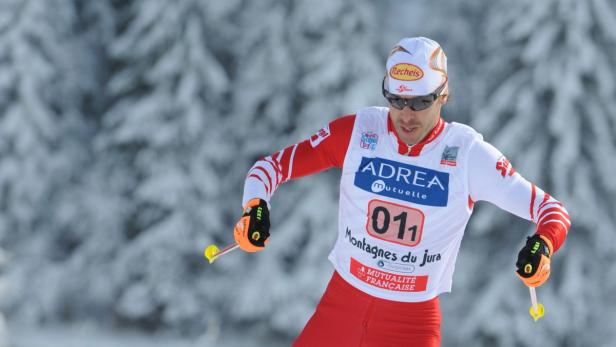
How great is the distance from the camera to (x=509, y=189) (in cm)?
494

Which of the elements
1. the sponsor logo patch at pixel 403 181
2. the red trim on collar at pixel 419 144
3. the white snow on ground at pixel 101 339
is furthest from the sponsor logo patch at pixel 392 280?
the white snow on ground at pixel 101 339

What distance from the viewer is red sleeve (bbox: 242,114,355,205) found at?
5.33m

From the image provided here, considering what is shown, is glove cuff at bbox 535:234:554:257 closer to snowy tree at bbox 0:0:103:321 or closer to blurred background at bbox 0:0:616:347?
blurred background at bbox 0:0:616:347

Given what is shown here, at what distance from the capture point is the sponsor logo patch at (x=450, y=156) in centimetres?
510

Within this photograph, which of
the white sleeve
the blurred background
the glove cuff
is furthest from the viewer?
the blurred background

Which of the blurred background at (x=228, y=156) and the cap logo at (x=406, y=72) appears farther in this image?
the blurred background at (x=228, y=156)

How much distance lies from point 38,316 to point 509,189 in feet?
49.0

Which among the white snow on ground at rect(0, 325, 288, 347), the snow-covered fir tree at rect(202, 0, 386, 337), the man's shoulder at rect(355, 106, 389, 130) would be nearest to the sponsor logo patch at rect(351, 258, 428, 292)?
the man's shoulder at rect(355, 106, 389, 130)

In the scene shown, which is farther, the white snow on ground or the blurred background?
the white snow on ground

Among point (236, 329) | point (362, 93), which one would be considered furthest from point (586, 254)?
point (236, 329)

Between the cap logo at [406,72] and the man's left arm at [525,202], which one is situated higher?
the cap logo at [406,72]

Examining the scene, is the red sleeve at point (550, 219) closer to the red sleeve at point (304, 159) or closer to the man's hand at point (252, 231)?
the red sleeve at point (304, 159)

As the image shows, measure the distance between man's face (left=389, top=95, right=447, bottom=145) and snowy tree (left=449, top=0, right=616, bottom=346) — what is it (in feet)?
34.4

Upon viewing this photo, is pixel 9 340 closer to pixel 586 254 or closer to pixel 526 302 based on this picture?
pixel 526 302
